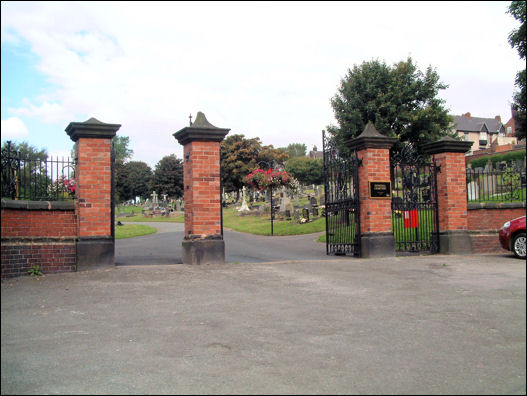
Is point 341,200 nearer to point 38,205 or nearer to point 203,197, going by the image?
point 203,197

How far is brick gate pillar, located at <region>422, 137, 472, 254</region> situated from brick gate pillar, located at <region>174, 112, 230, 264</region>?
5.60 metres

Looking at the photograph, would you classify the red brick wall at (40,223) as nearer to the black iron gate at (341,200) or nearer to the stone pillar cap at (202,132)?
the stone pillar cap at (202,132)

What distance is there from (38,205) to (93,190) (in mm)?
978

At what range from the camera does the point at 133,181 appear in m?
78.8

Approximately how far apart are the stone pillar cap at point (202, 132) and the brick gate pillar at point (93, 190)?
1406mm

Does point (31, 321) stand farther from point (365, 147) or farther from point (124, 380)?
point (365, 147)

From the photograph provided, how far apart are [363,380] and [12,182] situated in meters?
6.93

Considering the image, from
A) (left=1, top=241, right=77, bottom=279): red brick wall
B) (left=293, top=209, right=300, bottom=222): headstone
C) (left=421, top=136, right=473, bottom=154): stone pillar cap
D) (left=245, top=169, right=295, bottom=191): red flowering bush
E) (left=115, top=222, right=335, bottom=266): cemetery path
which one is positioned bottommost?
(left=115, top=222, right=335, bottom=266): cemetery path

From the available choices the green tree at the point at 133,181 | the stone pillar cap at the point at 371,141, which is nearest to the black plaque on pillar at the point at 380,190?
the stone pillar cap at the point at 371,141

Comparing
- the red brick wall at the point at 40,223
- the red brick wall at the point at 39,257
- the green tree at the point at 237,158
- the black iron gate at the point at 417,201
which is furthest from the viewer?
the green tree at the point at 237,158

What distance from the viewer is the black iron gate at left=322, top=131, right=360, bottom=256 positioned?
35.4 ft

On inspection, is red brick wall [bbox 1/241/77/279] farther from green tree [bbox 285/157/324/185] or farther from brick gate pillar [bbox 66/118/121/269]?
green tree [bbox 285/157/324/185]

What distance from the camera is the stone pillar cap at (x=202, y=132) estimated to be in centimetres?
920

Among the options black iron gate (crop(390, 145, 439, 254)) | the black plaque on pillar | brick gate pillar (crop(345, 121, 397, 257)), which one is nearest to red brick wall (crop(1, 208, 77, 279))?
brick gate pillar (crop(345, 121, 397, 257))
